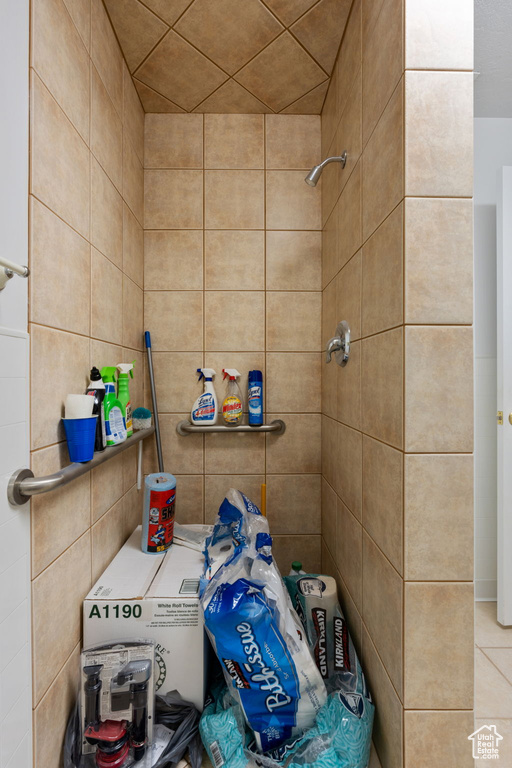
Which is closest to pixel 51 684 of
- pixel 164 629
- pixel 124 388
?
pixel 164 629

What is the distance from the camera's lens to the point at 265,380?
157cm

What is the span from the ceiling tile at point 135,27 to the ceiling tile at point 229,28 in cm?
8

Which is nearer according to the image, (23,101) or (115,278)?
(23,101)

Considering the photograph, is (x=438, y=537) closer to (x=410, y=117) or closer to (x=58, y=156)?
(x=410, y=117)

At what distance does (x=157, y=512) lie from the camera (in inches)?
46.5

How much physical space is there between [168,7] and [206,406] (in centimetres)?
125

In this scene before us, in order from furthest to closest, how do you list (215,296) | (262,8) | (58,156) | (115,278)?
1. (215,296)
2. (115,278)
3. (262,8)
4. (58,156)

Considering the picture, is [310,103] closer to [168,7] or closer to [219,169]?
[219,169]

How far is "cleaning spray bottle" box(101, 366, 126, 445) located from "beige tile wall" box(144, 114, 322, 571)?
471 mm

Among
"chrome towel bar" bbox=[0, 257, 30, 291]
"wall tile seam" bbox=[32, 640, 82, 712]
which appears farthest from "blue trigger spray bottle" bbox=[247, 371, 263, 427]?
"chrome towel bar" bbox=[0, 257, 30, 291]

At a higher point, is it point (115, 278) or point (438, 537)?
point (115, 278)

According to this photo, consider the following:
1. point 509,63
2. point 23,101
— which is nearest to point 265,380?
point 23,101

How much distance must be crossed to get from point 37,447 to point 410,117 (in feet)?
3.13

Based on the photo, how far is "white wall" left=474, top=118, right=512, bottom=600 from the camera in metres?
1.73
